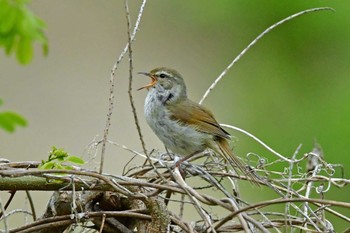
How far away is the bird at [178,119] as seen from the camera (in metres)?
3.19

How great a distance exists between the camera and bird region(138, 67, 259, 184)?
3189mm

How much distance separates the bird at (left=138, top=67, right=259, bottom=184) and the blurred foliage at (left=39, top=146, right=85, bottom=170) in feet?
3.61

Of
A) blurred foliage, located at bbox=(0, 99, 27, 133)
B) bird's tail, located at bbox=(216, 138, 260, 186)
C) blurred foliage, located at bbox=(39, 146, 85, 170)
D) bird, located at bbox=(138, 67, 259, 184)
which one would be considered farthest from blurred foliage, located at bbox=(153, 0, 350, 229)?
blurred foliage, located at bbox=(0, 99, 27, 133)

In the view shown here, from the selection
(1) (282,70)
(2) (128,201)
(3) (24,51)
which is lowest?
(2) (128,201)

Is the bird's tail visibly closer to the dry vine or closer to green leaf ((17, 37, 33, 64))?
the dry vine

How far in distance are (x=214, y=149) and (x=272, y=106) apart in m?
5.31

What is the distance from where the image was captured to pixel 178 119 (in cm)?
330

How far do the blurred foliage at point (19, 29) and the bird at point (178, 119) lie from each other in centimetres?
166

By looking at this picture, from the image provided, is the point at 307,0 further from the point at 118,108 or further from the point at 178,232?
the point at 178,232

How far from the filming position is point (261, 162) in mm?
2357

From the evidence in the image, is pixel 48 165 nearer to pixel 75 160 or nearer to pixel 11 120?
pixel 75 160

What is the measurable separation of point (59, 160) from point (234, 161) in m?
0.72

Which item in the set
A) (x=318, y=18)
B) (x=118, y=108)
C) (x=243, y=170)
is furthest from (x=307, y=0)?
(x=243, y=170)

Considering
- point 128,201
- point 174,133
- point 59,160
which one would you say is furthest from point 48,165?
point 174,133
